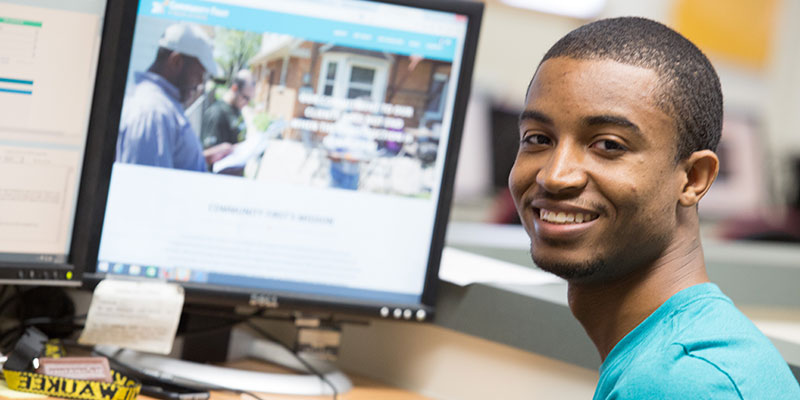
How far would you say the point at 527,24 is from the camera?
5188mm

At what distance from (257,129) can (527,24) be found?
4070 millimetres

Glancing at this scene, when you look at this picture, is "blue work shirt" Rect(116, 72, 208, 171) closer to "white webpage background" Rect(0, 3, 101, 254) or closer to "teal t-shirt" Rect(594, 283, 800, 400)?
"white webpage background" Rect(0, 3, 101, 254)

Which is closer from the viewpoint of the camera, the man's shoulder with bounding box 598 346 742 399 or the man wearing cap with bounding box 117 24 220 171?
the man's shoulder with bounding box 598 346 742 399

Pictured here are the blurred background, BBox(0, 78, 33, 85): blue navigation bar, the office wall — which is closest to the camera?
BBox(0, 78, 33, 85): blue navigation bar

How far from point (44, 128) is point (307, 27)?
0.36 meters

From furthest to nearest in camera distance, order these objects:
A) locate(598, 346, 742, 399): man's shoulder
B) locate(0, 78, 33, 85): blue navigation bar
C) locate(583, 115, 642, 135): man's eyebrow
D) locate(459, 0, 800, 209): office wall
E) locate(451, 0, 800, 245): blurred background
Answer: locate(459, 0, 800, 209): office wall < locate(451, 0, 800, 245): blurred background < locate(0, 78, 33, 85): blue navigation bar < locate(583, 115, 642, 135): man's eyebrow < locate(598, 346, 742, 399): man's shoulder

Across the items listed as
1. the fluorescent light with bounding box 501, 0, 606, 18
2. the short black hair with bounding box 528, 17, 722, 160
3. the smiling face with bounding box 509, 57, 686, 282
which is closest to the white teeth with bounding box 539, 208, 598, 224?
the smiling face with bounding box 509, 57, 686, 282

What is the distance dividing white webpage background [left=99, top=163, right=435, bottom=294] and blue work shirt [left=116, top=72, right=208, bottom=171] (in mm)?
16

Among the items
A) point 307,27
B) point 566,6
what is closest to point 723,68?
point 566,6

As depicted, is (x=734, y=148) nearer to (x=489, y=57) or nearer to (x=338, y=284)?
(x=489, y=57)

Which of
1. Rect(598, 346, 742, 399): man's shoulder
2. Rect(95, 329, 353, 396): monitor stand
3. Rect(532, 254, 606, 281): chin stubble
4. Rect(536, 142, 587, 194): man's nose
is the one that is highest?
→ Rect(536, 142, 587, 194): man's nose

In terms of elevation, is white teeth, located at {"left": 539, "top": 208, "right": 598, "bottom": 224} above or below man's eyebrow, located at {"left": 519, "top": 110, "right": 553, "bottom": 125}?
below

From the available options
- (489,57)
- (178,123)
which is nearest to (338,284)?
(178,123)

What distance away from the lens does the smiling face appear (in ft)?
2.98
